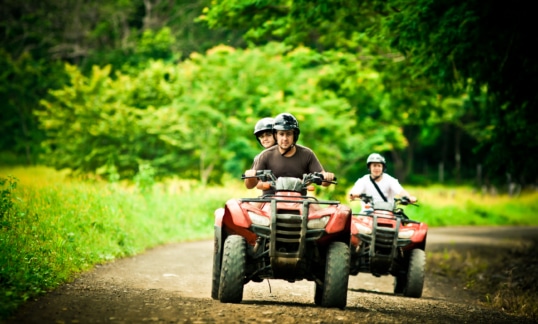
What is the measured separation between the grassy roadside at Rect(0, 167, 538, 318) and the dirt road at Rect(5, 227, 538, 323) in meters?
0.31

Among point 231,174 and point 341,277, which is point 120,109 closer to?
point 231,174

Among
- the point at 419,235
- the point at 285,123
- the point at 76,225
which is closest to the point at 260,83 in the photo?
the point at 76,225

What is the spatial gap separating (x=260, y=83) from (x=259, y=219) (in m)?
26.9

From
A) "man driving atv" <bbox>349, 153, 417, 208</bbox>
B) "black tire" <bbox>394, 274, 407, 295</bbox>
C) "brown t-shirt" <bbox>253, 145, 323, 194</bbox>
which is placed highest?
"brown t-shirt" <bbox>253, 145, 323, 194</bbox>

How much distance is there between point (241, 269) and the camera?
24.2 feet

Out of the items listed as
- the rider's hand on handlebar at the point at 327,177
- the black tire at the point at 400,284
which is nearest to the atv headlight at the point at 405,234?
the black tire at the point at 400,284

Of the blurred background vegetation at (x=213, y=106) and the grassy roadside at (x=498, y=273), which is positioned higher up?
the blurred background vegetation at (x=213, y=106)

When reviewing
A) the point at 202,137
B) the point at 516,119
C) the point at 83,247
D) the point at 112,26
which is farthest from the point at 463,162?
the point at 83,247

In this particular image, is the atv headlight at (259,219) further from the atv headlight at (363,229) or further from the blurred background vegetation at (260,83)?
the blurred background vegetation at (260,83)

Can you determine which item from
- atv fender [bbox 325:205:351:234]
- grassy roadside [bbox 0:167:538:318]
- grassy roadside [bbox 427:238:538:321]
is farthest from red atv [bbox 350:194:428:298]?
grassy roadside [bbox 0:167:538:318]

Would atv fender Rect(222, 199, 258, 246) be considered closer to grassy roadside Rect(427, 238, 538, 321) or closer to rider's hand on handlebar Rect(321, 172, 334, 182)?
rider's hand on handlebar Rect(321, 172, 334, 182)

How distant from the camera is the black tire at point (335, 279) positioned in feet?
24.3

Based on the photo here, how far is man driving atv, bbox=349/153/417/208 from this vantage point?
11070mm

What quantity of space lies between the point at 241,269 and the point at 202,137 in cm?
2549
